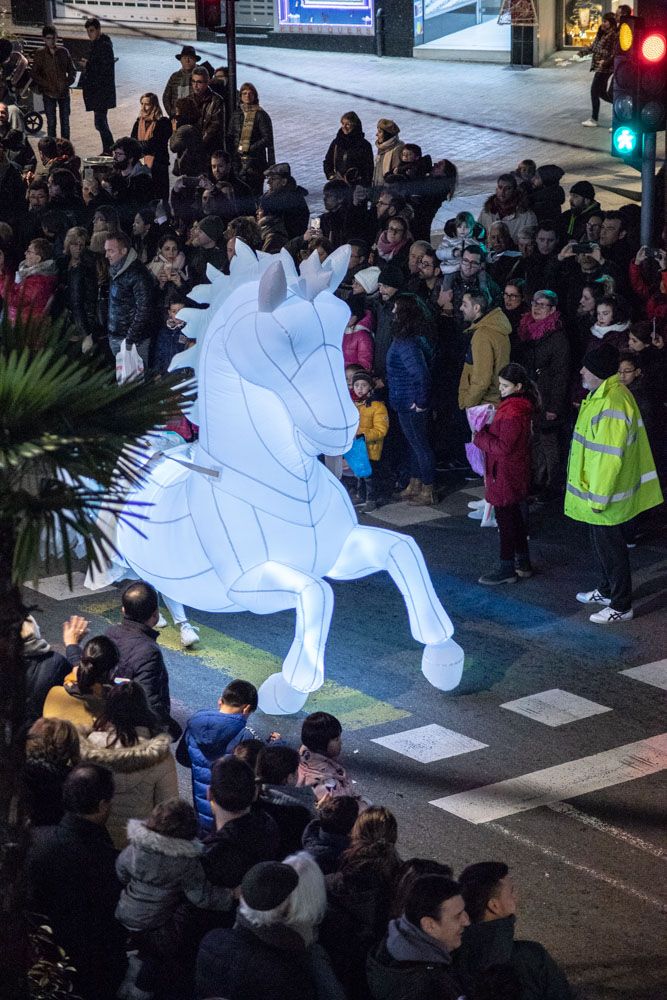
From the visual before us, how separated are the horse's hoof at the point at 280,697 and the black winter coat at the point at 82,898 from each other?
10.9 ft

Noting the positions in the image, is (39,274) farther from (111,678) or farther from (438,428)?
(111,678)

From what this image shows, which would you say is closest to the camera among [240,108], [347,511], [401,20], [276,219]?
[347,511]

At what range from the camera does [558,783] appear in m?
8.73

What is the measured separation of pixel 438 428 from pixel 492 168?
10828 millimetres

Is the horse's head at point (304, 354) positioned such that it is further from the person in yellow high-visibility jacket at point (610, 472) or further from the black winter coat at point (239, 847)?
the black winter coat at point (239, 847)

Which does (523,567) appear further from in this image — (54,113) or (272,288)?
(54,113)

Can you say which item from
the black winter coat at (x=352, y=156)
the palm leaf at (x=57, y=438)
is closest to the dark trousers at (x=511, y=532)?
the palm leaf at (x=57, y=438)

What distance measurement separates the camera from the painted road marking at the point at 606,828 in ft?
26.4

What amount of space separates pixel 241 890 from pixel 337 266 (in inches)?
177

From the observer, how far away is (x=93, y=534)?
443 cm

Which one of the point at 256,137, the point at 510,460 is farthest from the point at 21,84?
the point at 510,460

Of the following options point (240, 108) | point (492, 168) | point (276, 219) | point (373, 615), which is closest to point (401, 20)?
point (492, 168)

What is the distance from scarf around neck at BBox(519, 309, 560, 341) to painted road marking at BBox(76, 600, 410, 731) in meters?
3.46

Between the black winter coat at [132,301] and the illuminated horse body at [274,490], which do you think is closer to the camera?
the illuminated horse body at [274,490]
